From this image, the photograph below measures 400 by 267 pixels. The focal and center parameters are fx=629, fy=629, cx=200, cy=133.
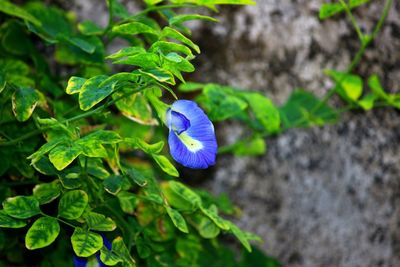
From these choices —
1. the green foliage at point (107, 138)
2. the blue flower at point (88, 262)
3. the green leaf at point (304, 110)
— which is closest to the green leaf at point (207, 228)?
the green foliage at point (107, 138)

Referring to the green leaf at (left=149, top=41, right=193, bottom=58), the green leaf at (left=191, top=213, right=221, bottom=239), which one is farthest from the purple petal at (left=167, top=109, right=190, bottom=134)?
the green leaf at (left=191, top=213, right=221, bottom=239)

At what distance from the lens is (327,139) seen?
1824mm

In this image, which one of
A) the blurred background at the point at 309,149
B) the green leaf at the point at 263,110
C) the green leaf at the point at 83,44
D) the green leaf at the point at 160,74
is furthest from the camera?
the blurred background at the point at 309,149

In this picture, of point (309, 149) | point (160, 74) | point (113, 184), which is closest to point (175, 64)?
point (160, 74)

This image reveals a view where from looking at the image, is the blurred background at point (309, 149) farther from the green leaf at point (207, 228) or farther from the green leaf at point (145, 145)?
the green leaf at point (145, 145)

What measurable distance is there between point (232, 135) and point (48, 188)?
82 cm

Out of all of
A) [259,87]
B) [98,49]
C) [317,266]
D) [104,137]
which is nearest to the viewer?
[104,137]

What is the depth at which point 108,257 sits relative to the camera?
0.95 meters

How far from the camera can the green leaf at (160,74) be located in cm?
84

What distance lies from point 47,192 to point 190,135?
0.26 metres

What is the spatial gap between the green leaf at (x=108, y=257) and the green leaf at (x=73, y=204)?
0.07 metres

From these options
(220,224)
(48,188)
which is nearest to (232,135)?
(220,224)

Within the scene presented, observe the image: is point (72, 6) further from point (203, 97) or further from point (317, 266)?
point (317, 266)

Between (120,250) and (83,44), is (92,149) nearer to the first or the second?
(120,250)
